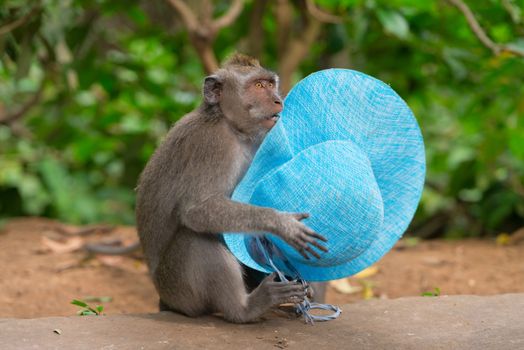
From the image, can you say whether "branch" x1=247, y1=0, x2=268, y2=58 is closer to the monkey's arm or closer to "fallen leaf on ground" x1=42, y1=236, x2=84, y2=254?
"fallen leaf on ground" x1=42, y1=236, x2=84, y2=254

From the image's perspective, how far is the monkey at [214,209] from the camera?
3.47 metres

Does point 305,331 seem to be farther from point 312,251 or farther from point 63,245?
point 63,245

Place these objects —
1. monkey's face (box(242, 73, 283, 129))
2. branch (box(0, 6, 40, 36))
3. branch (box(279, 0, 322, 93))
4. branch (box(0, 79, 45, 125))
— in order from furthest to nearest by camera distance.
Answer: branch (box(0, 79, 45, 125)) < branch (box(279, 0, 322, 93)) < branch (box(0, 6, 40, 36)) < monkey's face (box(242, 73, 283, 129))

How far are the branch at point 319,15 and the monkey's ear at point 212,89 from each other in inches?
87.1

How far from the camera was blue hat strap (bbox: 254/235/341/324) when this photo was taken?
356cm

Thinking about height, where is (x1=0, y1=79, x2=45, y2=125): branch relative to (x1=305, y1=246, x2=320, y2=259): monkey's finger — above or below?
above

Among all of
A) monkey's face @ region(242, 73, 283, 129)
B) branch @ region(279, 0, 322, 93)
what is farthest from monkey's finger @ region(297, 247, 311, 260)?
branch @ region(279, 0, 322, 93)

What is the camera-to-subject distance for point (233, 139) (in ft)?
12.5

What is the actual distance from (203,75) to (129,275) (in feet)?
9.33

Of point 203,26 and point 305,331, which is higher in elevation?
point 203,26

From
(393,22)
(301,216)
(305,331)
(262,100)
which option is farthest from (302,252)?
(393,22)

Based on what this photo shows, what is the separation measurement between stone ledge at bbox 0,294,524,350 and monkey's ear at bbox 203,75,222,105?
1080mm

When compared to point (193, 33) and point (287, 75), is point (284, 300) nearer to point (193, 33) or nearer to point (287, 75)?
point (193, 33)

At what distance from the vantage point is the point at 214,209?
3.54 m
